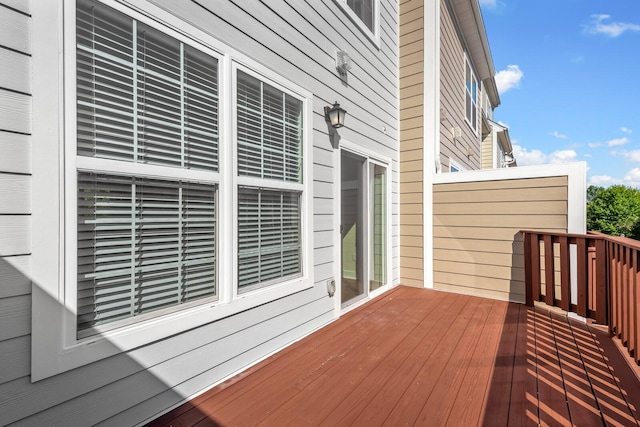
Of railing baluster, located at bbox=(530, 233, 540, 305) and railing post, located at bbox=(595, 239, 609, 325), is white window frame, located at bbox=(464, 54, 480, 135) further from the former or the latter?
railing post, located at bbox=(595, 239, 609, 325)

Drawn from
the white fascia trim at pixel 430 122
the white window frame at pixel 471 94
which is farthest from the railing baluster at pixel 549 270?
the white window frame at pixel 471 94

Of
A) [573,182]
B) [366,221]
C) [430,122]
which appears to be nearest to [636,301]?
[573,182]

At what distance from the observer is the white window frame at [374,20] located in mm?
3336

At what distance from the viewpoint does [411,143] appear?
15.2 feet

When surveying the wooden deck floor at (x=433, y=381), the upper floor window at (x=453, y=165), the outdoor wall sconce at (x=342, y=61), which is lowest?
the wooden deck floor at (x=433, y=381)

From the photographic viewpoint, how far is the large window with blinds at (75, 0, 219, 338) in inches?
55.9

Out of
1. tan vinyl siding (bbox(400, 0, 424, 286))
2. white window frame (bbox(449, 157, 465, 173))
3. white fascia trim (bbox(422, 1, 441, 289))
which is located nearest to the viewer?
white fascia trim (bbox(422, 1, 441, 289))

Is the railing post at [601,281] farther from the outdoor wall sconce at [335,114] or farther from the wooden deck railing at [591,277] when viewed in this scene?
the outdoor wall sconce at [335,114]

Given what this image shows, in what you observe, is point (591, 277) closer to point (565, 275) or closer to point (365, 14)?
point (565, 275)

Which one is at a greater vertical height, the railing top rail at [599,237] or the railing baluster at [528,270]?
the railing top rail at [599,237]

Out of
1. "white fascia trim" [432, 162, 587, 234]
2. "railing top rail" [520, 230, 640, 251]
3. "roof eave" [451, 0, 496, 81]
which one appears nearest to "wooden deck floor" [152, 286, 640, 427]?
"railing top rail" [520, 230, 640, 251]

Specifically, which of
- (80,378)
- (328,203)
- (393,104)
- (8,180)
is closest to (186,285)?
(80,378)

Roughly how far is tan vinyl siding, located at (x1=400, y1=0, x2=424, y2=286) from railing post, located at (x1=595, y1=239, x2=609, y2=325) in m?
1.99

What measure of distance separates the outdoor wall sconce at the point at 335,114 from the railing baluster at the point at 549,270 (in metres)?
2.72
